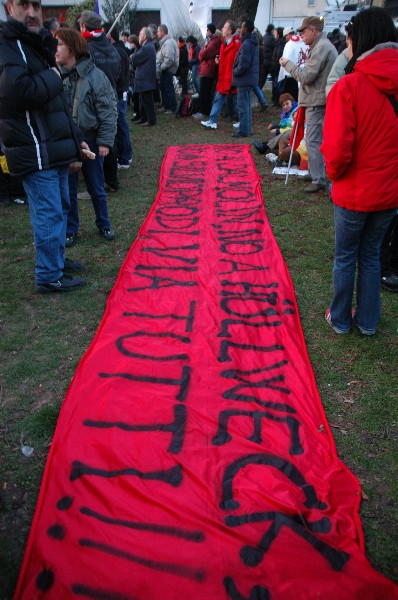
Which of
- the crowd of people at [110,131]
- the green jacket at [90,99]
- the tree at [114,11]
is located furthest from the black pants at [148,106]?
the tree at [114,11]

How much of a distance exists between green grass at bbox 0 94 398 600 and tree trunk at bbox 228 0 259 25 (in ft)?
27.1

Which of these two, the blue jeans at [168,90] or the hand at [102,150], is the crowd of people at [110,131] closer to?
the hand at [102,150]

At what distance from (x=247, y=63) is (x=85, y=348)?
715 cm

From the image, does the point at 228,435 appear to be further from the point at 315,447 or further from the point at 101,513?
the point at 101,513

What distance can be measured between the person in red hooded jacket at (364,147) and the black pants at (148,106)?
24.4 feet

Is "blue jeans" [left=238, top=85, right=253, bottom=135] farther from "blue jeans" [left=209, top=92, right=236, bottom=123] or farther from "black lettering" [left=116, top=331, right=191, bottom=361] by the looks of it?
"black lettering" [left=116, top=331, right=191, bottom=361]

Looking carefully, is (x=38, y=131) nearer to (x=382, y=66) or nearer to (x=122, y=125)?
(x=382, y=66)

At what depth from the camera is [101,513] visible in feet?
6.46

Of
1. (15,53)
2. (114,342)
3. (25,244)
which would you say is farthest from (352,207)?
(25,244)

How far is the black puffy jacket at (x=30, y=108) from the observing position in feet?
9.59

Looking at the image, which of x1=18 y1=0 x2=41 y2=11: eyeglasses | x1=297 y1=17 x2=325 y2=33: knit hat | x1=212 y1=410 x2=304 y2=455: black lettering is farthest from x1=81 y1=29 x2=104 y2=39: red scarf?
x1=212 y1=410 x2=304 y2=455: black lettering

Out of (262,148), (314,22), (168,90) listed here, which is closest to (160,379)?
(314,22)

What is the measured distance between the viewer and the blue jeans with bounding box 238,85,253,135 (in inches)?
335

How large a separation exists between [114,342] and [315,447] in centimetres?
146
